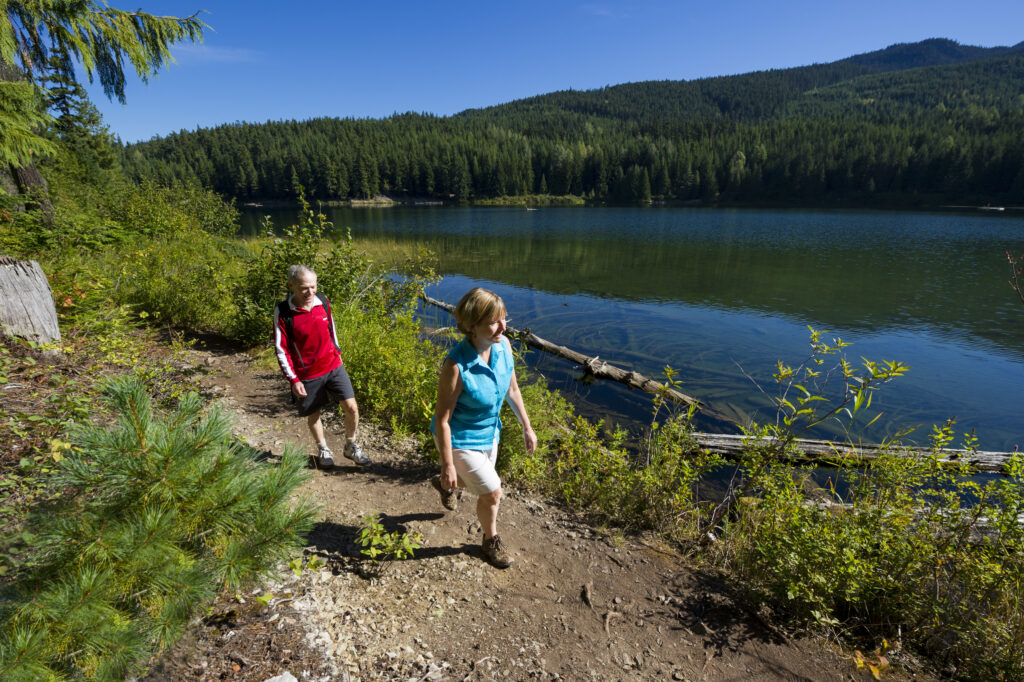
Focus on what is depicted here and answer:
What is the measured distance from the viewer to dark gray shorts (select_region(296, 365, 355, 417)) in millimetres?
4320

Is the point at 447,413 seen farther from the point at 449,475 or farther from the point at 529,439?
the point at 529,439

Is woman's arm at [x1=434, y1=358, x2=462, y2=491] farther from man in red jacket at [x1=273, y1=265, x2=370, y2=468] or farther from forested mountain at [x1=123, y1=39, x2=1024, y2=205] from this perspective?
forested mountain at [x1=123, y1=39, x2=1024, y2=205]

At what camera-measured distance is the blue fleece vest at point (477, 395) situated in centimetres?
292

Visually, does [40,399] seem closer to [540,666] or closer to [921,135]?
[540,666]

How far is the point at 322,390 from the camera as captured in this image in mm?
4449

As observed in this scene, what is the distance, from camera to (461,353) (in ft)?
9.51

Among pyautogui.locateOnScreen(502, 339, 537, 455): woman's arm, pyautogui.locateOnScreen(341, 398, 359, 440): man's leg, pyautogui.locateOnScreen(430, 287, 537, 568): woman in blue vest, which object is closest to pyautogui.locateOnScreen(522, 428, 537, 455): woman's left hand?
pyautogui.locateOnScreen(502, 339, 537, 455): woman's arm

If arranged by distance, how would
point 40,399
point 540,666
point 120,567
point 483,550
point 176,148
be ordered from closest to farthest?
point 120,567
point 540,666
point 483,550
point 40,399
point 176,148

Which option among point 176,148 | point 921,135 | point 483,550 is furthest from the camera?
point 176,148

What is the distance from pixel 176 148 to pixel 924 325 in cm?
15848

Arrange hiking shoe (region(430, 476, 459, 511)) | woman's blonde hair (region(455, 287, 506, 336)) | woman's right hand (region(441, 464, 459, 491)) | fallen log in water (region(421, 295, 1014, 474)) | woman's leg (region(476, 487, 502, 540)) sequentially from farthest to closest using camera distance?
fallen log in water (region(421, 295, 1014, 474)) → hiking shoe (region(430, 476, 459, 511)) → woman's leg (region(476, 487, 502, 540)) → woman's right hand (region(441, 464, 459, 491)) → woman's blonde hair (region(455, 287, 506, 336))

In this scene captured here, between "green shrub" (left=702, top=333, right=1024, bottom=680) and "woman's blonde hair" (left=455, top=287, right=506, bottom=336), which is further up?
"woman's blonde hair" (left=455, top=287, right=506, bottom=336)

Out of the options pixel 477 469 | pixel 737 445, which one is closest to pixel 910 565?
pixel 477 469

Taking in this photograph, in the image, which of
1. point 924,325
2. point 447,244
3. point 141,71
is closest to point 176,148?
point 447,244
